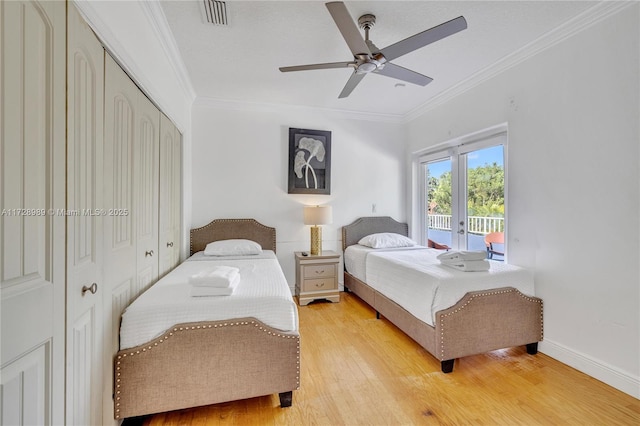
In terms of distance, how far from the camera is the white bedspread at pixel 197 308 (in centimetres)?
146

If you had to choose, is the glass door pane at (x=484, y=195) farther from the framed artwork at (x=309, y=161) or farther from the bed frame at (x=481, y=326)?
the framed artwork at (x=309, y=161)

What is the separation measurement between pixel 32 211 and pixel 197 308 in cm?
87

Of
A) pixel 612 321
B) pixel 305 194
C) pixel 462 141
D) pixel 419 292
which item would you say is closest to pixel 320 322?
pixel 419 292

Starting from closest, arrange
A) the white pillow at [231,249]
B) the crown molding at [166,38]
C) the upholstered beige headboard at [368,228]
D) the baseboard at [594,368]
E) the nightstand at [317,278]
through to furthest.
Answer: the baseboard at [594,368], the crown molding at [166,38], the white pillow at [231,249], the nightstand at [317,278], the upholstered beige headboard at [368,228]

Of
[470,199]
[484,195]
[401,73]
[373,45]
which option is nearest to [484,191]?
[484,195]

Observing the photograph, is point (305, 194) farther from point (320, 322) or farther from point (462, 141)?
point (462, 141)

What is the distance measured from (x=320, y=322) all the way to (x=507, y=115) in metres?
2.79

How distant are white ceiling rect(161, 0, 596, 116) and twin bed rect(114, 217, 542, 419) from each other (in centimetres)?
193

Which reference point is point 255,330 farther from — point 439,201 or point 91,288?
point 439,201

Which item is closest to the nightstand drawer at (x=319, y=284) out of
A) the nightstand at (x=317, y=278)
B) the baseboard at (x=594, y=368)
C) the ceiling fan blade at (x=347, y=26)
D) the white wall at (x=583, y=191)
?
the nightstand at (x=317, y=278)

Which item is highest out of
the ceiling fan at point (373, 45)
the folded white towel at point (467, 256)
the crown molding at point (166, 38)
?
the crown molding at point (166, 38)

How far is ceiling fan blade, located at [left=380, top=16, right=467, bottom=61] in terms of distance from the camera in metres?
1.65

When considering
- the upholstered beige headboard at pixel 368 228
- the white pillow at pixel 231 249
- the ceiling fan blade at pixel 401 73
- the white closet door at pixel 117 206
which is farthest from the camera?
the upholstered beige headboard at pixel 368 228

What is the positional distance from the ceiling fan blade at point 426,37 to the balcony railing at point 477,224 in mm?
1952
